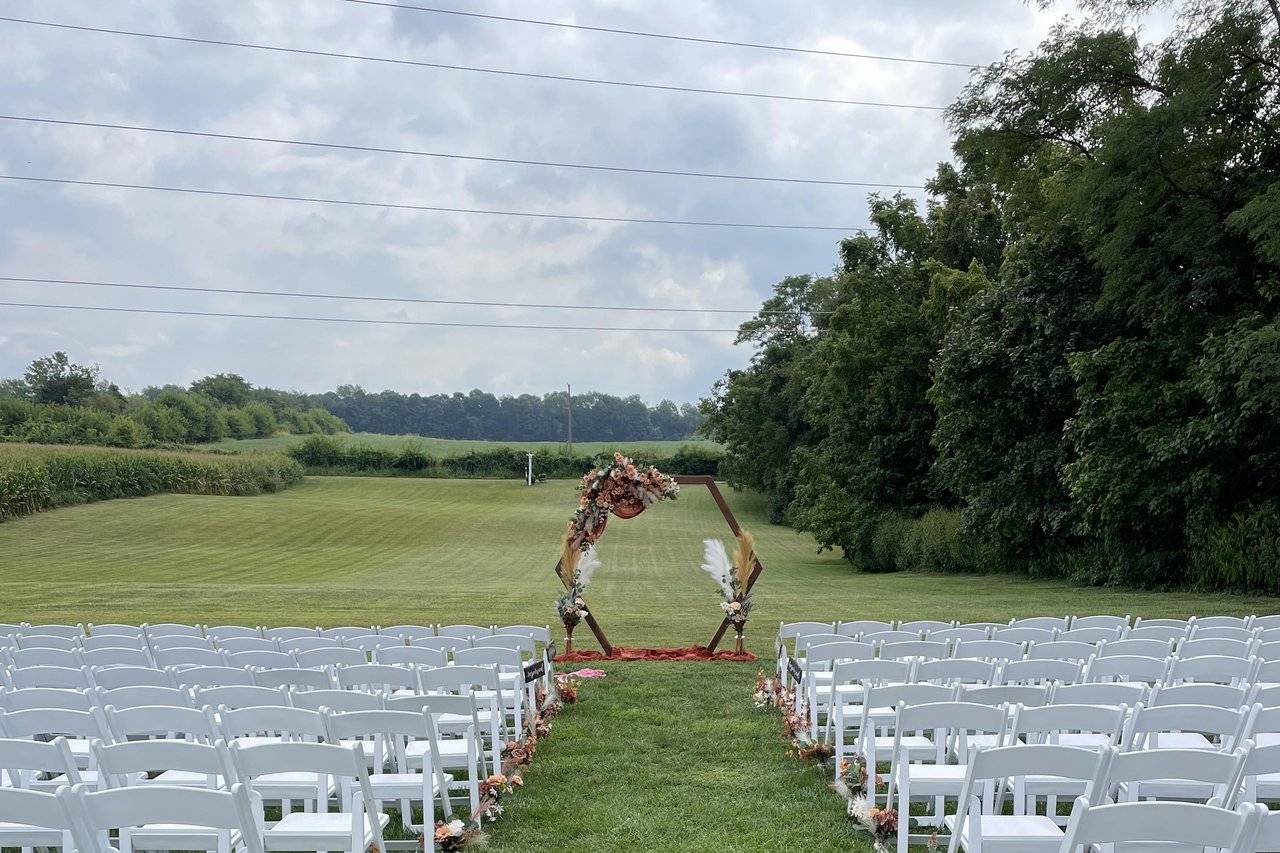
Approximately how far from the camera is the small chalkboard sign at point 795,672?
937cm

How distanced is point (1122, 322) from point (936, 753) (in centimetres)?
2293

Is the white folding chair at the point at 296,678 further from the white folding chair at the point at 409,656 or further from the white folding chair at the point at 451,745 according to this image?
the white folding chair at the point at 409,656

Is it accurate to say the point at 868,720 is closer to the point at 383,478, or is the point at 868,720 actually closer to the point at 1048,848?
the point at 1048,848

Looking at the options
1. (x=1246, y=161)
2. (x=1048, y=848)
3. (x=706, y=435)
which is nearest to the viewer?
(x=1048, y=848)

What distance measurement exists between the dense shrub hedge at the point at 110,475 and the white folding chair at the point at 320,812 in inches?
1652

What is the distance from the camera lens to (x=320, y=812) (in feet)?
18.7

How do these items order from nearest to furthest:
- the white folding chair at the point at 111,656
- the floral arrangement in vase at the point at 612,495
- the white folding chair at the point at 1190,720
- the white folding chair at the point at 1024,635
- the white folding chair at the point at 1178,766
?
the white folding chair at the point at 1178,766 → the white folding chair at the point at 1190,720 → the white folding chair at the point at 111,656 → the white folding chair at the point at 1024,635 → the floral arrangement in vase at the point at 612,495

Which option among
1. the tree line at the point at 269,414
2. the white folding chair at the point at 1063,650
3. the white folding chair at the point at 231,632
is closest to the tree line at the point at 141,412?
the tree line at the point at 269,414

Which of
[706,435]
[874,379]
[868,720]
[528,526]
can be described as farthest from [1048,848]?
[706,435]

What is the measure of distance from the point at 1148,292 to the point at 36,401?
7892 centimetres

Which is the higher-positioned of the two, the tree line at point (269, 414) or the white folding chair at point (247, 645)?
the tree line at point (269, 414)

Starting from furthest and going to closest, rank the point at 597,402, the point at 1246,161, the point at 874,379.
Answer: the point at 597,402 < the point at 874,379 < the point at 1246,161

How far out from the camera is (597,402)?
11519 centimetres

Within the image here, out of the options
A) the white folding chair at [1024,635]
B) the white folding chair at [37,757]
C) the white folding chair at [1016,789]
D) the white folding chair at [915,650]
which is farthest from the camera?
the white folding chair at [1024,635]
